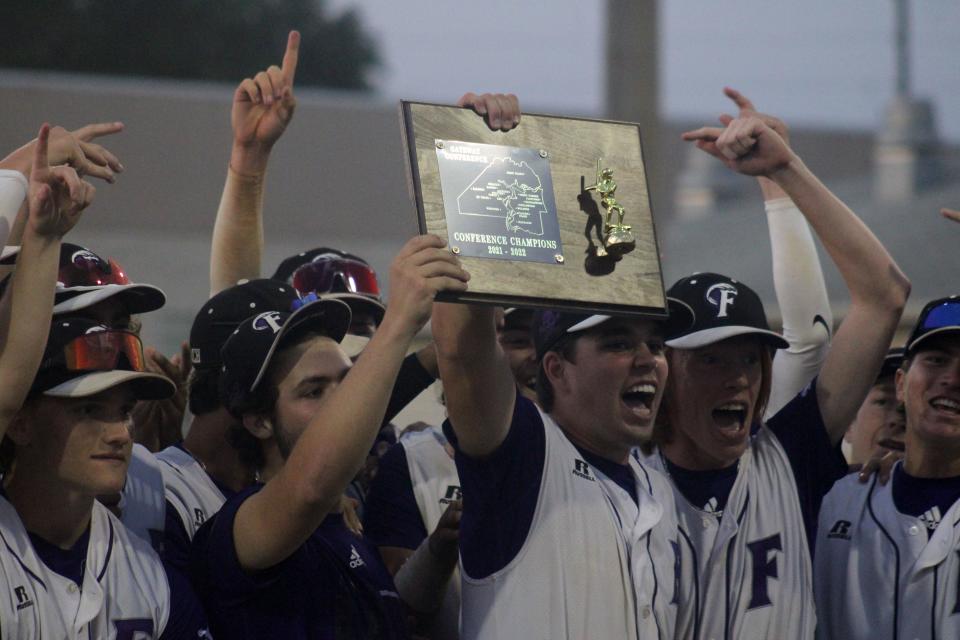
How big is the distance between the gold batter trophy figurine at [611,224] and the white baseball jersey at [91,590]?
1.20 metres

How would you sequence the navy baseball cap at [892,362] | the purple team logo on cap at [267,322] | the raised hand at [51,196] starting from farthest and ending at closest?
1. the navy baseball cap at [892,362]
2. the purple team logo on cap at [267,322]
3. the raised hand at [51,196]

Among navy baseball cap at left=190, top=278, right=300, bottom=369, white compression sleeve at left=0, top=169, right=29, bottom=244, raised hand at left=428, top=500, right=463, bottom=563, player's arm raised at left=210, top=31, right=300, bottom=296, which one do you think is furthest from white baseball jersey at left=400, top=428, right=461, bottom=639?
white compression sleeve at left=0, top=169, right=29, bottom=244

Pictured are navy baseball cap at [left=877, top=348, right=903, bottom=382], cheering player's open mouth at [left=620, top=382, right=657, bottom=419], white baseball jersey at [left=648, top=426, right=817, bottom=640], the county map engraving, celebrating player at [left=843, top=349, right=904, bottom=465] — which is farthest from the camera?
celebrating player at [left=843, top=349, right=904, bottom=465]

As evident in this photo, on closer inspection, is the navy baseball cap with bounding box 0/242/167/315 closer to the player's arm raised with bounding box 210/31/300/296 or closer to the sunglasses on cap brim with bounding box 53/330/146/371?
the sunglasses on cap brim with bounding box 53/330/146/371

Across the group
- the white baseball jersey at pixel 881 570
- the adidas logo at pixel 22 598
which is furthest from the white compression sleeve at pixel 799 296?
the adidas logo at pixel 22 598

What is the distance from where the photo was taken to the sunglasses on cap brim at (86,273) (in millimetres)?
3799

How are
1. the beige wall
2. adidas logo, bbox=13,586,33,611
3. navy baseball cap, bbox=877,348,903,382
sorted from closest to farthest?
1. adidas logo, bbox=13,586,33,611
2. navy baseball cap, bbox=877,348,903,382
3. the beige wall

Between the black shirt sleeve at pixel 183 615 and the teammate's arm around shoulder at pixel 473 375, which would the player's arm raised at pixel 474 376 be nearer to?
the teammate's arm around shoulder at pixel 473 375

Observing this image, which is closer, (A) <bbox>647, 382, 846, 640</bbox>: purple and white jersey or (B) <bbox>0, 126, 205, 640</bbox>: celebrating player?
(B) <bbox>0, 126, 205, 640</bbox>: celebrating player

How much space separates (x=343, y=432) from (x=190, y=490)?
92 centimetres

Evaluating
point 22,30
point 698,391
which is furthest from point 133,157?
point 22,30

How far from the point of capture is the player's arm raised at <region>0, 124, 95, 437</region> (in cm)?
292

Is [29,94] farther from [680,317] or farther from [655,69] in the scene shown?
[680,317]

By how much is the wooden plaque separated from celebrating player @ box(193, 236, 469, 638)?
11 cm
